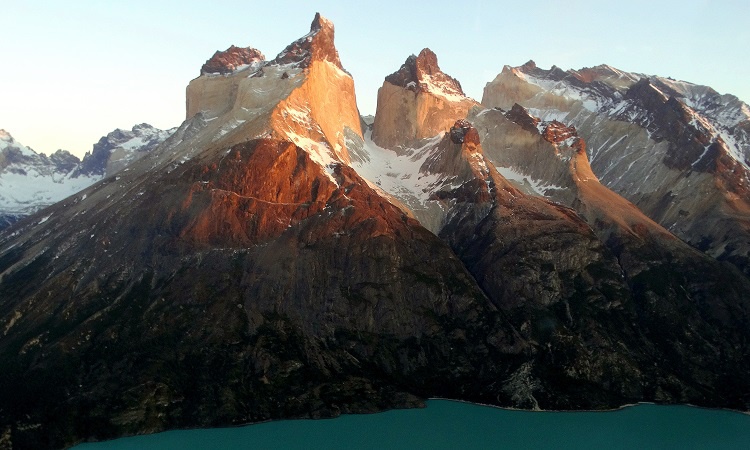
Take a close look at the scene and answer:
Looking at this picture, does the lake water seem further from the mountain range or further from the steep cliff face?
the steep cliff face

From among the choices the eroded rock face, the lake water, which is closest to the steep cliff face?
the eroded rock face

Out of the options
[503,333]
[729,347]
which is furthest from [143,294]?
Result: [729,347]

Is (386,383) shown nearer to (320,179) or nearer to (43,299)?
(320,179)

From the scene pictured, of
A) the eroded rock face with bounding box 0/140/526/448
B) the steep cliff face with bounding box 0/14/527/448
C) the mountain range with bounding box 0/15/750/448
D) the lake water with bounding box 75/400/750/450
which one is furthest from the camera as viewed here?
the mountain range with bounding box 0/15/750/448

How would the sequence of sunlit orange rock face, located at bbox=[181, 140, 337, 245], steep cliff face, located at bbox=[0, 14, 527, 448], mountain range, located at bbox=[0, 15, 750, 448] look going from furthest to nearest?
sunlit orange rock face, located at bbox=[181, 140, 337, 245] → mountain range, located at bbox=[0, 15, 750, 448] → steep cliff face, located at bbox=[0, 14, 527, 448]

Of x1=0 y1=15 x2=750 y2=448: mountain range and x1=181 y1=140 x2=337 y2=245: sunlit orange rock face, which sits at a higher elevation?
x1=181 y1=140 x2=337 y2=245: sunlit orange rock face

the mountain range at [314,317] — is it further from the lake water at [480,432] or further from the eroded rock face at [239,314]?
the lake water at [480,432]

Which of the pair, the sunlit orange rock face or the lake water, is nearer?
the lake water

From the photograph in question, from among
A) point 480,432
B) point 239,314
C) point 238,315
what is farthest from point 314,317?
point 480,432
